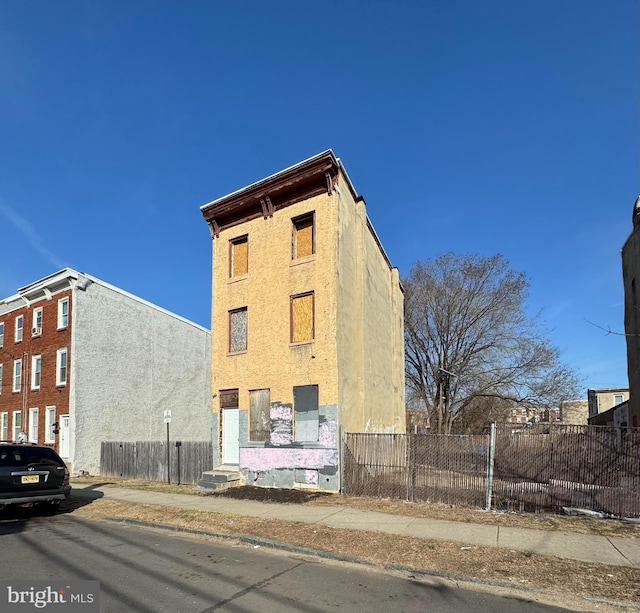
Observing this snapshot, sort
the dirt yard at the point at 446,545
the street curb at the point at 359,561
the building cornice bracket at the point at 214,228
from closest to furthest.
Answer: the street curb at the point at 359,561 < the dirt yard at the point at 446,545 < the building cornice bracket at the point at 214,228

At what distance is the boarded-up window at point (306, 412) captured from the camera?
15289mm

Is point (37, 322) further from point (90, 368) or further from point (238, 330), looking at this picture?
point (238, 330)

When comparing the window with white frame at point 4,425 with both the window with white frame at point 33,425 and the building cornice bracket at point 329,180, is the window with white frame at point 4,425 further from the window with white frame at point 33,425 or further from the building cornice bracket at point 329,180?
the building cornice bracket at point 329,180

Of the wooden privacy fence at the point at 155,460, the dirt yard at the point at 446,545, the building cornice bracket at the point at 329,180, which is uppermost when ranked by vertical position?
the building cornice bracket at the point at 329,180

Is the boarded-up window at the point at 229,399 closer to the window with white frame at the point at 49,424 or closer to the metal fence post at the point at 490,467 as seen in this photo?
the metal fence post at the point at 490,467

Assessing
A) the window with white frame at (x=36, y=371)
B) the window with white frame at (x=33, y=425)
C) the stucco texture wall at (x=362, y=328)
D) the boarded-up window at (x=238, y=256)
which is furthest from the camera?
the window with white frame at (x=36, y=371)

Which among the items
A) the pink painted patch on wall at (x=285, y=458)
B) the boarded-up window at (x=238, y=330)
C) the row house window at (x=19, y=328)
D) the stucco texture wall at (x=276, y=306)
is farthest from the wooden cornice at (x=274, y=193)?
the row house window at (x=19, y=328)

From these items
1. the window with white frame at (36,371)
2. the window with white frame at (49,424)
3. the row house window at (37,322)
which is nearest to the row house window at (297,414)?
the row house window at (37,322)

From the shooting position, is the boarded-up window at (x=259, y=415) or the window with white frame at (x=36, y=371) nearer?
the boarded-up window at (x=259, y=415)

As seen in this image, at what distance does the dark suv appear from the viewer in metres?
10.4

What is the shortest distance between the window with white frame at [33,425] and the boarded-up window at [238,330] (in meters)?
14.3

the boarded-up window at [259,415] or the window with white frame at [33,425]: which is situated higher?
the boarded-up window at [259,415]

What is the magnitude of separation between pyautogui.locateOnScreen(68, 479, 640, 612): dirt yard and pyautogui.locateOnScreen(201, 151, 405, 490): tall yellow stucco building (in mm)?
2559

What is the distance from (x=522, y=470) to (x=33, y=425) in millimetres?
24186
